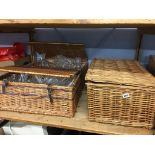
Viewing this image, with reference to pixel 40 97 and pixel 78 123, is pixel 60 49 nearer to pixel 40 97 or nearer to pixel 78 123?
pixel 40 97

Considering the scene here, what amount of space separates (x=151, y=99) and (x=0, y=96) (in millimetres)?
813

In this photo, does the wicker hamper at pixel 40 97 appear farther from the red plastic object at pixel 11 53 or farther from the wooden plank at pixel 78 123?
the red plastic object at pixel 11 53

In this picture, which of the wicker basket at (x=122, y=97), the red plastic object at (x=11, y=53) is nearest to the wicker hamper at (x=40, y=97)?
the wicker basket at (x=122, y=97)

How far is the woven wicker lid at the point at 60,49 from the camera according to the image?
4.66 ft

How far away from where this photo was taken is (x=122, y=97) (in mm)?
898

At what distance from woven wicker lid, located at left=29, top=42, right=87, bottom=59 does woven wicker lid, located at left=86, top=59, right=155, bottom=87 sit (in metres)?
0.29

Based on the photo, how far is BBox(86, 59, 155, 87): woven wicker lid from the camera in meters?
0.88

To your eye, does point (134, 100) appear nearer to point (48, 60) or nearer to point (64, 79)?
point (64, 79)

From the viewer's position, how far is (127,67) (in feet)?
3.66

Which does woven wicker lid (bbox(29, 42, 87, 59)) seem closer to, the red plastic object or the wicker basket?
the red plastic object

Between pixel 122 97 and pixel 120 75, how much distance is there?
118 millimetres

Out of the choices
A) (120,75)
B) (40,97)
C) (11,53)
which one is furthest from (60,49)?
(120,75)

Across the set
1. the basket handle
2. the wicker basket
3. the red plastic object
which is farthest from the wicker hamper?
the red plastic object
